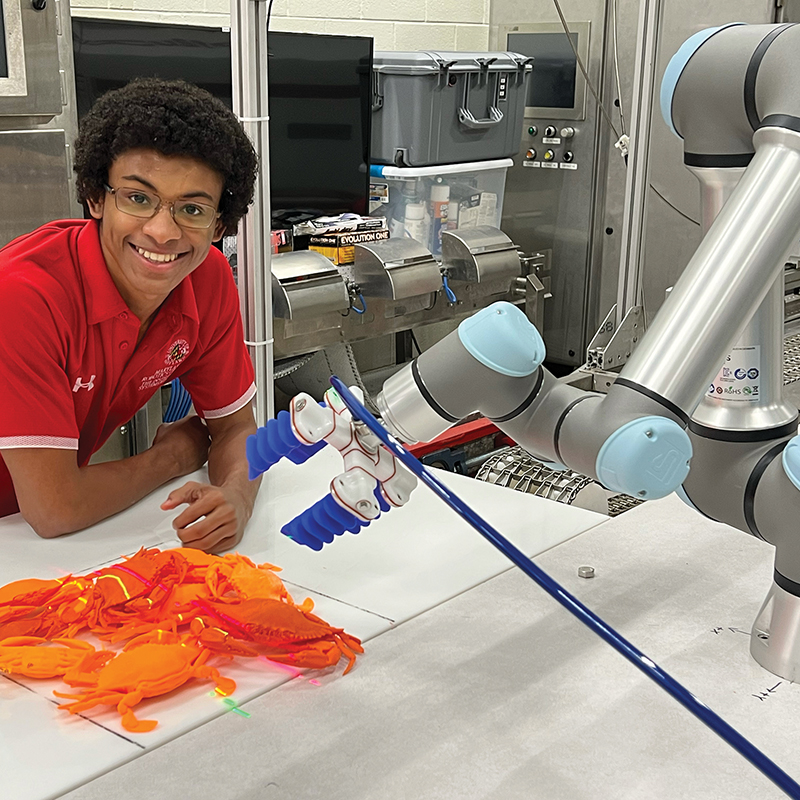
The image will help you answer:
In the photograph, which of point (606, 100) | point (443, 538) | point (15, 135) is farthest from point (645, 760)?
point (606, 100)

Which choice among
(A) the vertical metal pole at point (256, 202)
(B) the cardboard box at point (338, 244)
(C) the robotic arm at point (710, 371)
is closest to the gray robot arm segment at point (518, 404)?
(C) the robotic arm at point (710, 371)

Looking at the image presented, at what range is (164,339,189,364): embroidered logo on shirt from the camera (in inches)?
52.9

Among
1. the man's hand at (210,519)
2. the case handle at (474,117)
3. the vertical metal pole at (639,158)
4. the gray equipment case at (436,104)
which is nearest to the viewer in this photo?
the man's hand at (210,519)

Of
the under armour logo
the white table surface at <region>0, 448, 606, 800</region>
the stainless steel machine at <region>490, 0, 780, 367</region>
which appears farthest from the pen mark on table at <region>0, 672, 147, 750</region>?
the stainless steel machine at <region>490, 0, 780, 367</region>

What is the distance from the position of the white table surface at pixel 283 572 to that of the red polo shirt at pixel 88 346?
5.6 inches

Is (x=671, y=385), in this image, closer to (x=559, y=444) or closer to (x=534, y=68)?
(x=559, y=444)

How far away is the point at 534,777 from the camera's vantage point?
715mm

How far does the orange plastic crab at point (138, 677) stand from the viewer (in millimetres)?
788

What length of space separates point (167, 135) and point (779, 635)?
855 mm

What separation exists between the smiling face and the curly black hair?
0.05 feet

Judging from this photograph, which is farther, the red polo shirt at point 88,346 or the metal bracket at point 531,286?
the metal bracket at point 531,286

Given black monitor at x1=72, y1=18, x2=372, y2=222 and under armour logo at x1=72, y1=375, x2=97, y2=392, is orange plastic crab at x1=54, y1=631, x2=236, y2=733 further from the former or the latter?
black monitor at x1=72, y1=18, x2=372, y2=222

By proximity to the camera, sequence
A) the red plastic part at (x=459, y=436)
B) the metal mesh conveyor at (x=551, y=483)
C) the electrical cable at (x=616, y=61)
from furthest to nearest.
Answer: the electrical cable at (x=616, y=61) < the red plastic part at (x=459, y=436) < the metal mesh conveyor at (x=551, y=483)

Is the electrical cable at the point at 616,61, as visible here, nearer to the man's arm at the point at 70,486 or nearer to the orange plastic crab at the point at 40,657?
the man's arm at the point at 70,486
